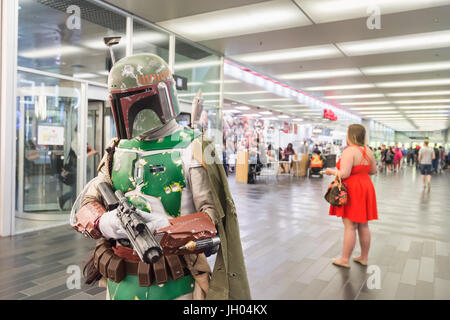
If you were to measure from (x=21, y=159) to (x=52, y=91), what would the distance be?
1184mm

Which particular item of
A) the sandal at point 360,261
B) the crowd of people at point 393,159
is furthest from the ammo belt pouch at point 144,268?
the crowd of people at point 393,159

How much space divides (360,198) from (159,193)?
2.79 meters

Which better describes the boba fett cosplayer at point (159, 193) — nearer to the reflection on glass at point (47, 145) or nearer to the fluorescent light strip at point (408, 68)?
the reflection on glass at point (47, 145)

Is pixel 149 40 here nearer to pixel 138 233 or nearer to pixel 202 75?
pixel 202 75

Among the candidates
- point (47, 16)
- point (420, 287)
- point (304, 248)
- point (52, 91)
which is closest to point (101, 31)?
point (47, 16)

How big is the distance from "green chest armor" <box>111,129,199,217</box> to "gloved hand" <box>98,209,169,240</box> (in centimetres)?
8

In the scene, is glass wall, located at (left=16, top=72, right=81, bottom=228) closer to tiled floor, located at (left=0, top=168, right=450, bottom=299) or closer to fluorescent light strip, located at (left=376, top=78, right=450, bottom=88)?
tiled floor, located at (left=0, top=168, right=450, bottom=299)

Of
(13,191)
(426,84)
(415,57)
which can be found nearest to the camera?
(13,191)

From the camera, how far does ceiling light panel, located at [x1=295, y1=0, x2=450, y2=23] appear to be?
17.0ft

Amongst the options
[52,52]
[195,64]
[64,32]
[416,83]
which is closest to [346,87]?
[416,83]

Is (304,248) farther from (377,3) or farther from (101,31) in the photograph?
(101,31)

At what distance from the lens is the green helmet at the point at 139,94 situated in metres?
1.23

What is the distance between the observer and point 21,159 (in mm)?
5105

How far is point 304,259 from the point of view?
379 centimetres
